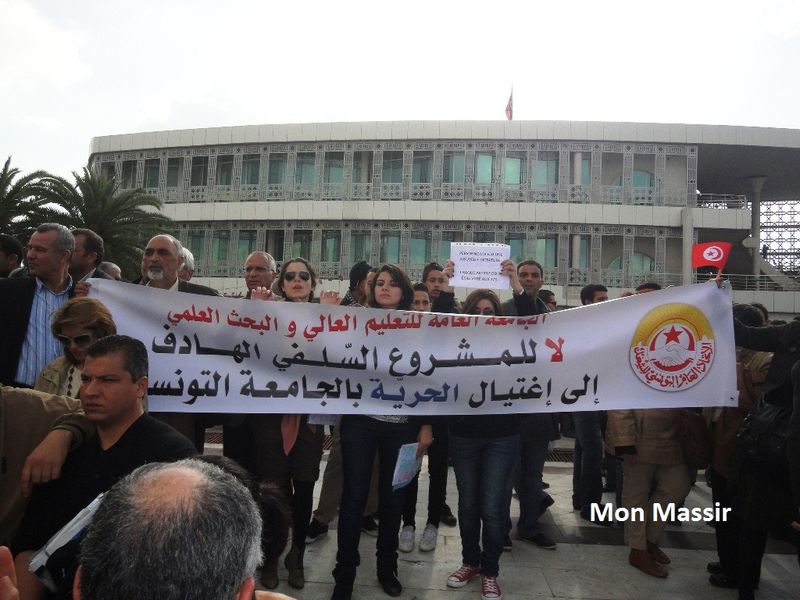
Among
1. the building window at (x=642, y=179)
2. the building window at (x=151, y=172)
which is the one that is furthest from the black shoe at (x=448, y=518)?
the building window at (x=151, y=172)

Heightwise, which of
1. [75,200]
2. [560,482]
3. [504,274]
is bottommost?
[560,482]

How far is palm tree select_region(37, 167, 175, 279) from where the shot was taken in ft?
61.8

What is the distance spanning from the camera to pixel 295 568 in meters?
3.70

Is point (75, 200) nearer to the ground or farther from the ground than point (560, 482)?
farther from the ground

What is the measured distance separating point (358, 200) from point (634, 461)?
22.3m

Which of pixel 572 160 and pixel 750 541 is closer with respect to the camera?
pixel 750 541

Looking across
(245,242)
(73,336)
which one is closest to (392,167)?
(245,242)

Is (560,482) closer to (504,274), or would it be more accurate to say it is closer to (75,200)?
(504,274)

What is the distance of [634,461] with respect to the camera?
4285 mm

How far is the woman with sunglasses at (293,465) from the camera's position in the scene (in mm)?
3701

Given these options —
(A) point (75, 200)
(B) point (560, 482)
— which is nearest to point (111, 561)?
(B) point (560, 482)

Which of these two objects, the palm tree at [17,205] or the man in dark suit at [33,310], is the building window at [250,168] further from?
the man in dark suit at [33,310]

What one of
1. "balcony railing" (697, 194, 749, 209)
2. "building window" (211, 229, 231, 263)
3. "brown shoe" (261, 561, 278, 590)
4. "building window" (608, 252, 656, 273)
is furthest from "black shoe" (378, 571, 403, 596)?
"balcony railing" (697, 194, 749, 209)

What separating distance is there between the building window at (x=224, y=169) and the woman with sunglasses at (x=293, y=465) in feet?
82.6
